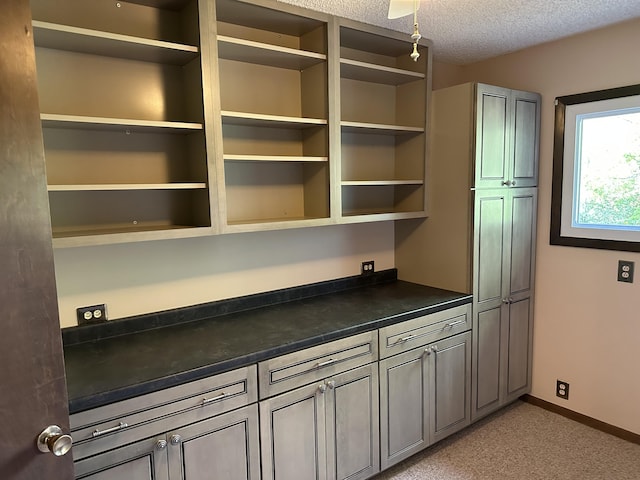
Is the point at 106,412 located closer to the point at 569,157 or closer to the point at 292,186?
the point at 292,186

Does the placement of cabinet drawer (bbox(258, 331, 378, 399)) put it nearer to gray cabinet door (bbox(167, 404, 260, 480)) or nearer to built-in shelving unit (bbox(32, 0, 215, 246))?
gray cabinet door (bbox(167, 404, 260, 480))

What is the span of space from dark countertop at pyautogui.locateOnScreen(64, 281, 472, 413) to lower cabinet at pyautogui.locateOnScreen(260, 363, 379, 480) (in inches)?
9.3

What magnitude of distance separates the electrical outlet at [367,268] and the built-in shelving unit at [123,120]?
1264mm

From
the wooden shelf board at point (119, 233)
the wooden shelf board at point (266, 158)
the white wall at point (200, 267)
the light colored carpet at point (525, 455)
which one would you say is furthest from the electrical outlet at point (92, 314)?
the light colored carpet at point (525, 455)

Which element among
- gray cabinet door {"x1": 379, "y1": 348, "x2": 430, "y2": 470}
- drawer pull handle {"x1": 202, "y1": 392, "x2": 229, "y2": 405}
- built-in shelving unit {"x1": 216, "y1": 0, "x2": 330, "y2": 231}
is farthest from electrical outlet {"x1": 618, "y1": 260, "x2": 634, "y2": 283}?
drawer pull handle {"x1": 202, "y1": 392, "x2": 229, "y2": 405}

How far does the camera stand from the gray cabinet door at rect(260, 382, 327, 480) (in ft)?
6.14

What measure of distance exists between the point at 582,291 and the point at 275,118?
225 centimetres

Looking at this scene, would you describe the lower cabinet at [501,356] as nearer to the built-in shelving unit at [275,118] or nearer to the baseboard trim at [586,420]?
the baseboard trim at [586,420]

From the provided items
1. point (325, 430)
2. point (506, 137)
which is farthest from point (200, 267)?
point (506, 137)

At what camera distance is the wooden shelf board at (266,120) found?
6.78 feet

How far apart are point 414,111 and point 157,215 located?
1738 mm

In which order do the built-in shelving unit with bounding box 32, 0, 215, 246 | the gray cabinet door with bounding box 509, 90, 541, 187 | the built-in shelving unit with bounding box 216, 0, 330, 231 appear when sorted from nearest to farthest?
1. the built-in shelving unit with bounding box 32, 0, 215, 246
2. the built-in shelving unit with bounding box 216, 0, 330, 231
3. the gray cabinet door with bounding box 509, 90, 541, 187

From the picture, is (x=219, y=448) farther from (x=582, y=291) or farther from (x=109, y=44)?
(x=582, y=291)

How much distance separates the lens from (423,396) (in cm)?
246
